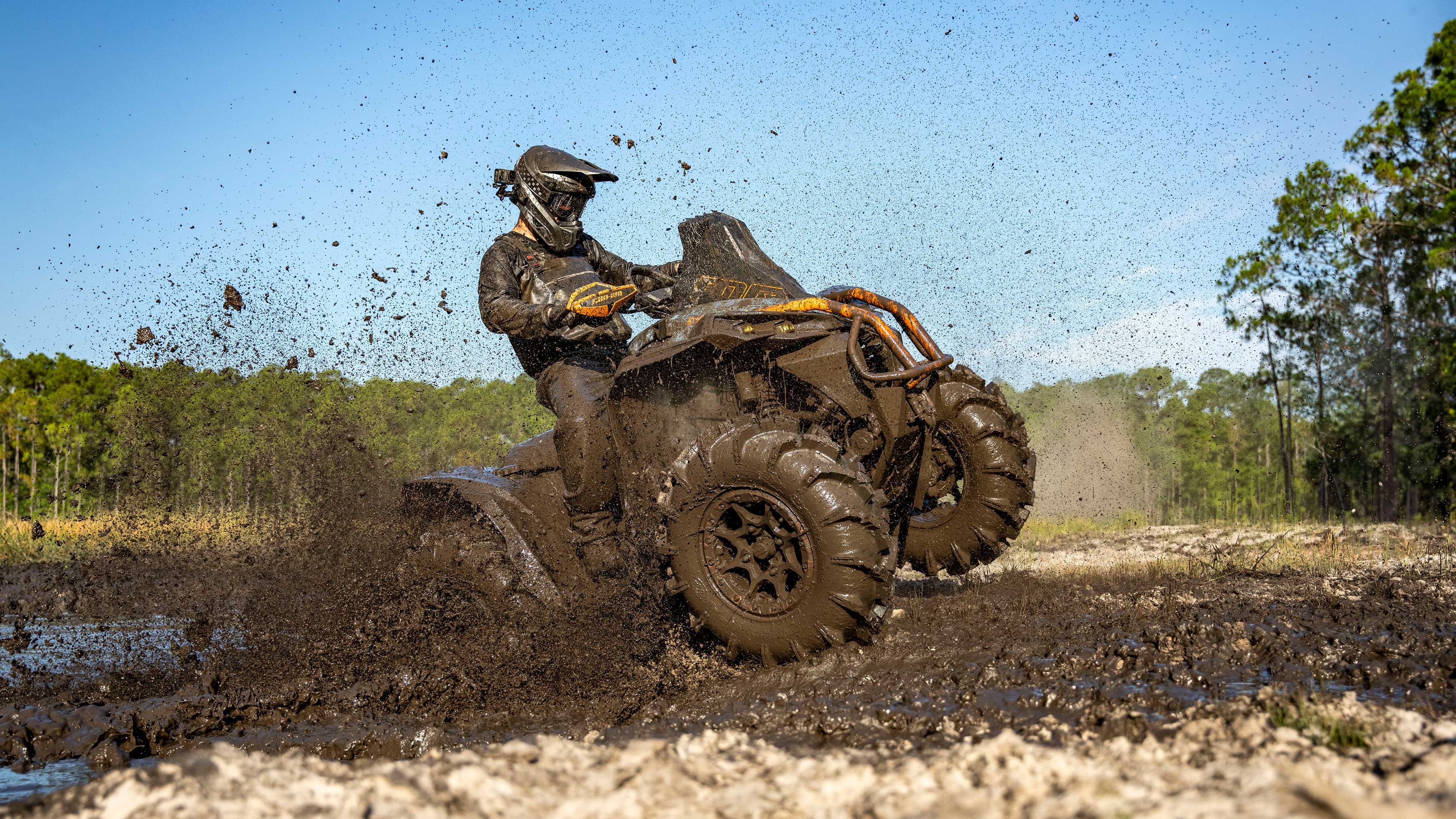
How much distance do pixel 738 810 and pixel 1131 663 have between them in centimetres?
243

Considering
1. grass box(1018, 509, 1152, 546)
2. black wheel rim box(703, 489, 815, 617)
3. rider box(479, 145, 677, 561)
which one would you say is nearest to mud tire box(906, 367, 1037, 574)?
black wheel rim box(703, 489, 815, 617)

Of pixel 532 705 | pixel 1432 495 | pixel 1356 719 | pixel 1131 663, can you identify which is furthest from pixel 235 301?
pixel 1432 495

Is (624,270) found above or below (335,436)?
above

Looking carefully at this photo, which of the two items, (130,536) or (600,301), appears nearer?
(600,301)

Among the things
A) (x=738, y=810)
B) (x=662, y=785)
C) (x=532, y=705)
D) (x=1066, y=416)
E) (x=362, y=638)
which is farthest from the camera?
(x=1066, y=416)

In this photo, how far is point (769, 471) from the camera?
4.25 m

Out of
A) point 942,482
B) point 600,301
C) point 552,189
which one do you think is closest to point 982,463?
point 942,482

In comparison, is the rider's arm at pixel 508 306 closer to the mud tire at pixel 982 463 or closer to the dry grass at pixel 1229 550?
the mud tire at pixel 982 463

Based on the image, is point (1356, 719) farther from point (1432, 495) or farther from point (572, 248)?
point (1432, 495)

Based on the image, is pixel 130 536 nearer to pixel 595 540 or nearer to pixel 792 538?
pixel 595 540

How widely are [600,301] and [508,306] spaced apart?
27.2 inches

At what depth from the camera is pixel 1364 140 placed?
1908 centimetres

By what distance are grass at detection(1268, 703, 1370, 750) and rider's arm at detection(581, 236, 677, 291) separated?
4123 mm

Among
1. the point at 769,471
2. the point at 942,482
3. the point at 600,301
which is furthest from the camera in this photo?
the point at 942,482
